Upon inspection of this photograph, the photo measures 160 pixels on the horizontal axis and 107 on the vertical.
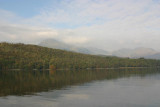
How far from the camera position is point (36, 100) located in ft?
111

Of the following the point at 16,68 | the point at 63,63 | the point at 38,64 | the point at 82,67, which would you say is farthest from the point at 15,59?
the point at 82,67

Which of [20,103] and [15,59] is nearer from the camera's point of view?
[20,103]

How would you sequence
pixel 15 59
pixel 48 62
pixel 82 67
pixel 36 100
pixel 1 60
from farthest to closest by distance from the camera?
1. pixel 82 67
2. pixel 48 62
3. pixel 15 59
4. pixel 1 60
5. pixel 36 100

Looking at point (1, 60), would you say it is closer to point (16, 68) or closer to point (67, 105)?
point (16, 68)

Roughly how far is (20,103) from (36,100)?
9.91ft

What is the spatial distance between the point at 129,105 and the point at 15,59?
5903 inches

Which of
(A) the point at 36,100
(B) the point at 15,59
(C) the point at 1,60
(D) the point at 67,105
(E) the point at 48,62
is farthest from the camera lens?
(E) the point at 48,62

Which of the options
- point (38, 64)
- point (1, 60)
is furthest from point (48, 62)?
point (1, 60)

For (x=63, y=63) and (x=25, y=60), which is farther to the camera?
(x=63, y=63)

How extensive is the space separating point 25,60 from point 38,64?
37.4 feet

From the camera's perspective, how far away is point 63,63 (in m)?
184

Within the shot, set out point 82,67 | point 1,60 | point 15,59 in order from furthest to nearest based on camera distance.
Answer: point 82,67
point 15,59
point 1,60

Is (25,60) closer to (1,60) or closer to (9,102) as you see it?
(1,60)

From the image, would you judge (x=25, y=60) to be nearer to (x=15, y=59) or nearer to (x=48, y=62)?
(x=15, y=59)
